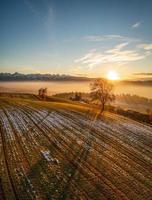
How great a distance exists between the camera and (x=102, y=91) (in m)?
60.0

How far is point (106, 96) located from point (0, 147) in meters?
44.2

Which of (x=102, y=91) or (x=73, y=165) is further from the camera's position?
(x=102, y=91)

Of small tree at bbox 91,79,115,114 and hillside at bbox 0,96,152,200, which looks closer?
hillside at bbox 0,96,152,200

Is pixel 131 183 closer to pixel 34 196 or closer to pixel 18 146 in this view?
pixel 34 196

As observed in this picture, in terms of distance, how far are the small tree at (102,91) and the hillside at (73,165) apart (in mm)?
34472

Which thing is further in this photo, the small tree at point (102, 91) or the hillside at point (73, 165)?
the small tree at point (102, 91)

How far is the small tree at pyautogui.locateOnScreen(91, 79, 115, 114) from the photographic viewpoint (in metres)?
59.6

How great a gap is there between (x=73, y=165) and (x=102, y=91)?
45.6 m

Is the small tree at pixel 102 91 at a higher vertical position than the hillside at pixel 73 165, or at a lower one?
higher

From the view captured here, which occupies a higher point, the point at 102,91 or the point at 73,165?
the point at 102,91

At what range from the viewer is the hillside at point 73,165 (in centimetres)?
1217

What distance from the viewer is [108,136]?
81.6 feet

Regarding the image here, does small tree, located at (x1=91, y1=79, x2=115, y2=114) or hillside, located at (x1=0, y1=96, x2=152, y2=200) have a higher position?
small tree, located at (x1=91, y1=79, x2=115, y2=114)

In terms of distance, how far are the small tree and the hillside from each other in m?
34.5
